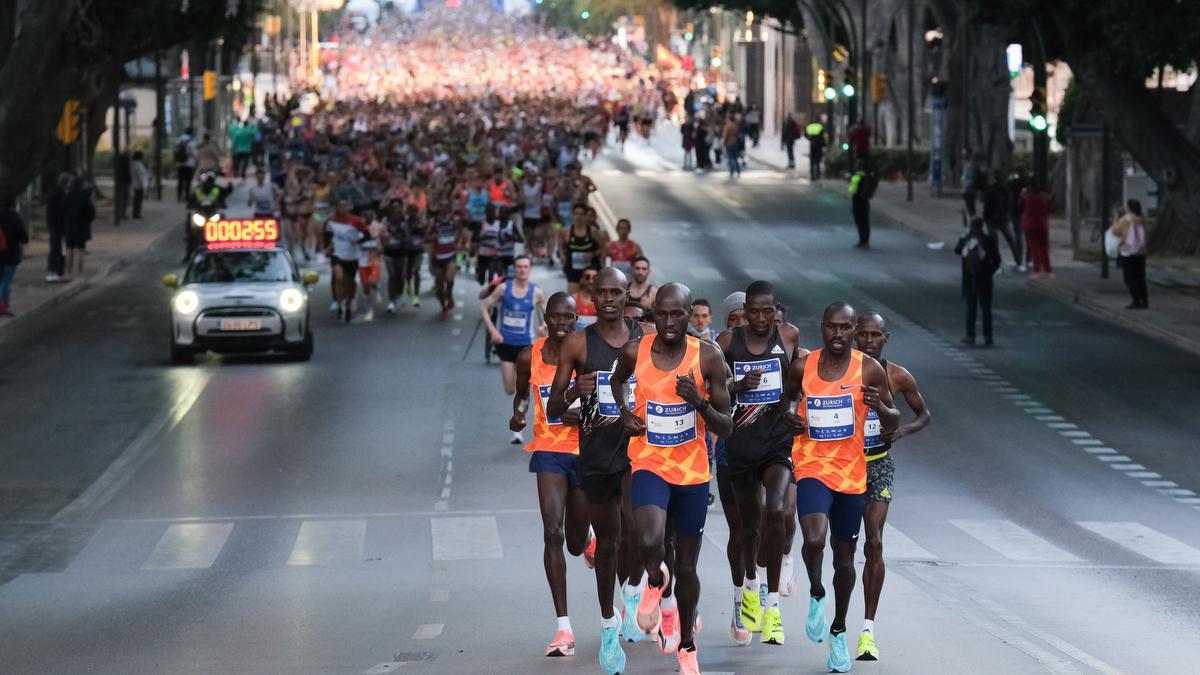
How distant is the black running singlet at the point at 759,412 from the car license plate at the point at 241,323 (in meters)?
16.5

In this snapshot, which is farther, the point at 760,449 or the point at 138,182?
the point at 138,182

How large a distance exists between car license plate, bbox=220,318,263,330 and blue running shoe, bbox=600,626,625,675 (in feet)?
57.4

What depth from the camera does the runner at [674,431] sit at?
11000 mm

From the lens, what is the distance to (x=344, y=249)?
3228cm

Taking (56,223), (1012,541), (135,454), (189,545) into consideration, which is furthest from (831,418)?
(56,223)

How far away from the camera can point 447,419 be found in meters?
23.6

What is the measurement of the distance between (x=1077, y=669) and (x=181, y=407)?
1495 cm

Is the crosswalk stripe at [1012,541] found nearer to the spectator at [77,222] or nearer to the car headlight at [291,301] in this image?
the car headlight at [291,301]

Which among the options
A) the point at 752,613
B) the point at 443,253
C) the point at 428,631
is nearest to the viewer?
the point at 752,613

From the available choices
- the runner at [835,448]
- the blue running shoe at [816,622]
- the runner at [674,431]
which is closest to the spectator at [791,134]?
the runner at [835,448]

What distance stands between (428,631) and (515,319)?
9.48 meters

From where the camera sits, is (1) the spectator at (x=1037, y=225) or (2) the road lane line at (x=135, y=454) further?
(1) the spectator at (x=1037, y=225)

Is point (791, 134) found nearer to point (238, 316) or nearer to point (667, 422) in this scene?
point (238, 316)

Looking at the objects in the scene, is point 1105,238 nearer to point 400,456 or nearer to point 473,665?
point 400,456
